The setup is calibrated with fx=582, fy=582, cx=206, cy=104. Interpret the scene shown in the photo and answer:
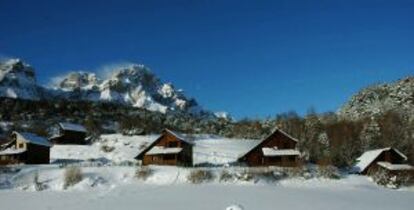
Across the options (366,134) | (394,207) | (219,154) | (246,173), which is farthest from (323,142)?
(394,207)

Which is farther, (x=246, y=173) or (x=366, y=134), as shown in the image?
(x=366, y=134)

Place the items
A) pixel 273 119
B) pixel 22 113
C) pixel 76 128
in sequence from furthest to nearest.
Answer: pixel 22 113, pixel 273 119, pixel 76 128

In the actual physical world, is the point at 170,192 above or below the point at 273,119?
below

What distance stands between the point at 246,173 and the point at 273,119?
237 ft

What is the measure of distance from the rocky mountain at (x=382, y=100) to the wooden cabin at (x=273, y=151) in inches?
2588

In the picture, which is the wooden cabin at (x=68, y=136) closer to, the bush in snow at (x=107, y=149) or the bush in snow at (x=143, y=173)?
the bush in snow at (x=107, y=149)

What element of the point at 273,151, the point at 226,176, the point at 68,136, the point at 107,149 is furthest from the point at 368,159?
the point at 68,136

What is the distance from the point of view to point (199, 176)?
61.4m

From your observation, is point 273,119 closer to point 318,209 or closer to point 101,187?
point 101,187

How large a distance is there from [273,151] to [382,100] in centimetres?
9471

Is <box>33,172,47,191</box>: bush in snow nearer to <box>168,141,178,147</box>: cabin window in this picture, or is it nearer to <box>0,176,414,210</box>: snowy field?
<box>0,176,414,210</box>: snowy field

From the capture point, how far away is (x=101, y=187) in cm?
5759

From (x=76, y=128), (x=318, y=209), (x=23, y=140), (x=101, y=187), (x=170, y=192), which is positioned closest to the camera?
(x=318, y=209)

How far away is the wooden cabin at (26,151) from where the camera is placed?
80.8 meters
